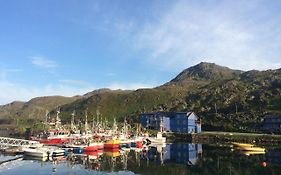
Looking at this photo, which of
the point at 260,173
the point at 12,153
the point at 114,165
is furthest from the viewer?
the point at 12,153

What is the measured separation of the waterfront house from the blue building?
99.6ft

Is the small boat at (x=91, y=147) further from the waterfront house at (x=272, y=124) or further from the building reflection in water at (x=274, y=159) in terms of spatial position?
the waterfront house at (x=272, y=124)

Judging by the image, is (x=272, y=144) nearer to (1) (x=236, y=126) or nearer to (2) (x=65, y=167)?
(1) (x=236, y=126)

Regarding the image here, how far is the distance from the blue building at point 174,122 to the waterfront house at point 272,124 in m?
30.4

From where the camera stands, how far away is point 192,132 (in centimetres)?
16300

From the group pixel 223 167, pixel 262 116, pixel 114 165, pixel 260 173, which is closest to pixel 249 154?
pixel 223 167

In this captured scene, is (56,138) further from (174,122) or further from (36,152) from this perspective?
(174,122)

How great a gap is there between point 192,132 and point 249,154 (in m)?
66.5

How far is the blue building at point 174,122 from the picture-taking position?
549 ft

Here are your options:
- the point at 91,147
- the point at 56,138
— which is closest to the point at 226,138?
the point at 91,147

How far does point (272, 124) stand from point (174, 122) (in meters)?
47.0

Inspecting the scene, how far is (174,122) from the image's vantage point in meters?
176

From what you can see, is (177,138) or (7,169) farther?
(177,138)

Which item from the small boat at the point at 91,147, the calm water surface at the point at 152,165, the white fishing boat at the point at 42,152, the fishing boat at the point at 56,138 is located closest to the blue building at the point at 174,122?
the fishing boat at the point at 56,138
